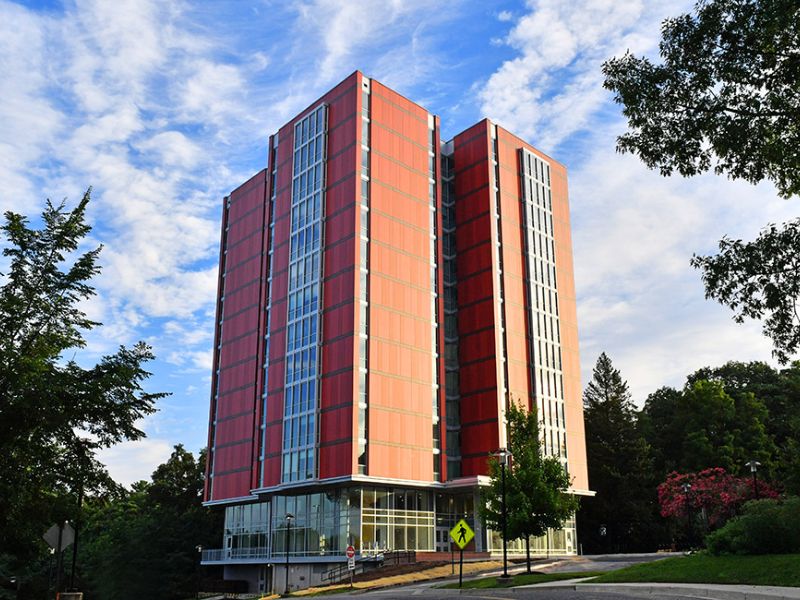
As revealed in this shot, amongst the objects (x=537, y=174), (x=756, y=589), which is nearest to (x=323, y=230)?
(x=537, y=174)

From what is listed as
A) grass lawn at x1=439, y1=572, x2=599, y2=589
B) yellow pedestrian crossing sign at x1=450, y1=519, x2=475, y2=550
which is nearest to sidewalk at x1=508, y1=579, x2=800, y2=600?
grass lawn at x1=439, y1=572, x2=599, y2=589

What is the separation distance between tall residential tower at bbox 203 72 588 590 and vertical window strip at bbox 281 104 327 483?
0.17m

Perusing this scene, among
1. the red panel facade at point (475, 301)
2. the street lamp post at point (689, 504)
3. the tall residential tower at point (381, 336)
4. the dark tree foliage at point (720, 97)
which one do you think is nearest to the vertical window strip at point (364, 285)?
the tall residential tower at point (381, 336)

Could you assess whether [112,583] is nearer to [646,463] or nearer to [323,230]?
[323,230]

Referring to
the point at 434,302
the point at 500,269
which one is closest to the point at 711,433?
the point at 500,269

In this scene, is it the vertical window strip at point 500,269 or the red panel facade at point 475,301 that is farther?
the vertical window strip at point 500,269

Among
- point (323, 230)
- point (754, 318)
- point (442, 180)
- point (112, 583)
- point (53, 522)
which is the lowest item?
point (112, 583)

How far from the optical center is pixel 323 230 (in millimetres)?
62250

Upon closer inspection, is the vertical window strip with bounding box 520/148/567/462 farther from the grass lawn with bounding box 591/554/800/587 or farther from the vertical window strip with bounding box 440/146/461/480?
the grass lawn with bounding box 591/554/800/587

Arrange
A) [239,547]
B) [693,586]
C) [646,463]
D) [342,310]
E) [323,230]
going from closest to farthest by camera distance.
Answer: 1. [693,586]
2. [342,310]
3. [323,230]
4. [239,547]
5. [646,463]

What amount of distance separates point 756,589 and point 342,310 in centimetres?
4135

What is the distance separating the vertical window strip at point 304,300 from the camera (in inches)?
2320

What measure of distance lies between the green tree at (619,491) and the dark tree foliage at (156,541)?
39.7 meters

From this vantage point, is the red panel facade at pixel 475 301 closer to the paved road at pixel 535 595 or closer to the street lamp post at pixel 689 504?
the street lamp post at pixel 689 504
